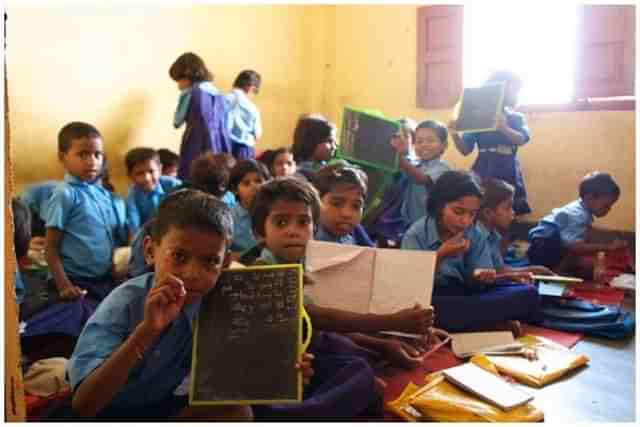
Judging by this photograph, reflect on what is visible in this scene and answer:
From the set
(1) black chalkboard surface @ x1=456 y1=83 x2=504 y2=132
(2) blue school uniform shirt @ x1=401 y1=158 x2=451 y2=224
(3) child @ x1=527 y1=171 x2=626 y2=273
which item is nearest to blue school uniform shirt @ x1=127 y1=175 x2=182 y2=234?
(2) blue school uniform shirt @ x1=401 y1=158 x2=451 y2=224

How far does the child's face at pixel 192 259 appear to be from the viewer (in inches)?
43.2

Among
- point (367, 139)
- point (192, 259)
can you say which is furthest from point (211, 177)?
point (192, 259)

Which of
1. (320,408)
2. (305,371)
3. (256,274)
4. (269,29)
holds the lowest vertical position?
(320,408)

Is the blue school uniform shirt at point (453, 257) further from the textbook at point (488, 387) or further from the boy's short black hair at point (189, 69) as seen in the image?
the boy's short black hair at point (189, 69)

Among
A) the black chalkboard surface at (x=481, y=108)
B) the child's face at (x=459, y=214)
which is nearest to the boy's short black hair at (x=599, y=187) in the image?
the black chalkboard surface at (x=481, y=108)

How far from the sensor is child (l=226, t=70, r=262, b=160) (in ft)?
14.1

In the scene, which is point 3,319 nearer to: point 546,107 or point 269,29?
point 546,107

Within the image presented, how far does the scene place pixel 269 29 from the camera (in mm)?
5137

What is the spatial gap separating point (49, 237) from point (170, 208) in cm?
127

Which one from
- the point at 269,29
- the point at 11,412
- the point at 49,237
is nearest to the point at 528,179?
the point at 269,29

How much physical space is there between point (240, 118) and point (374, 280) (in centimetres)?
308

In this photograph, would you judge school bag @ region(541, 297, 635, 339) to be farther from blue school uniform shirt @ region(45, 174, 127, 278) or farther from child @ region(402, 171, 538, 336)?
blue school uniform shirt @ region(45, 174, 127, 278)

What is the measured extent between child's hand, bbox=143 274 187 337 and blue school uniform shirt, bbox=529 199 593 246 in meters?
2.78

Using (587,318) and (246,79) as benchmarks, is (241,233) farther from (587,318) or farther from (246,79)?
(246,79)
